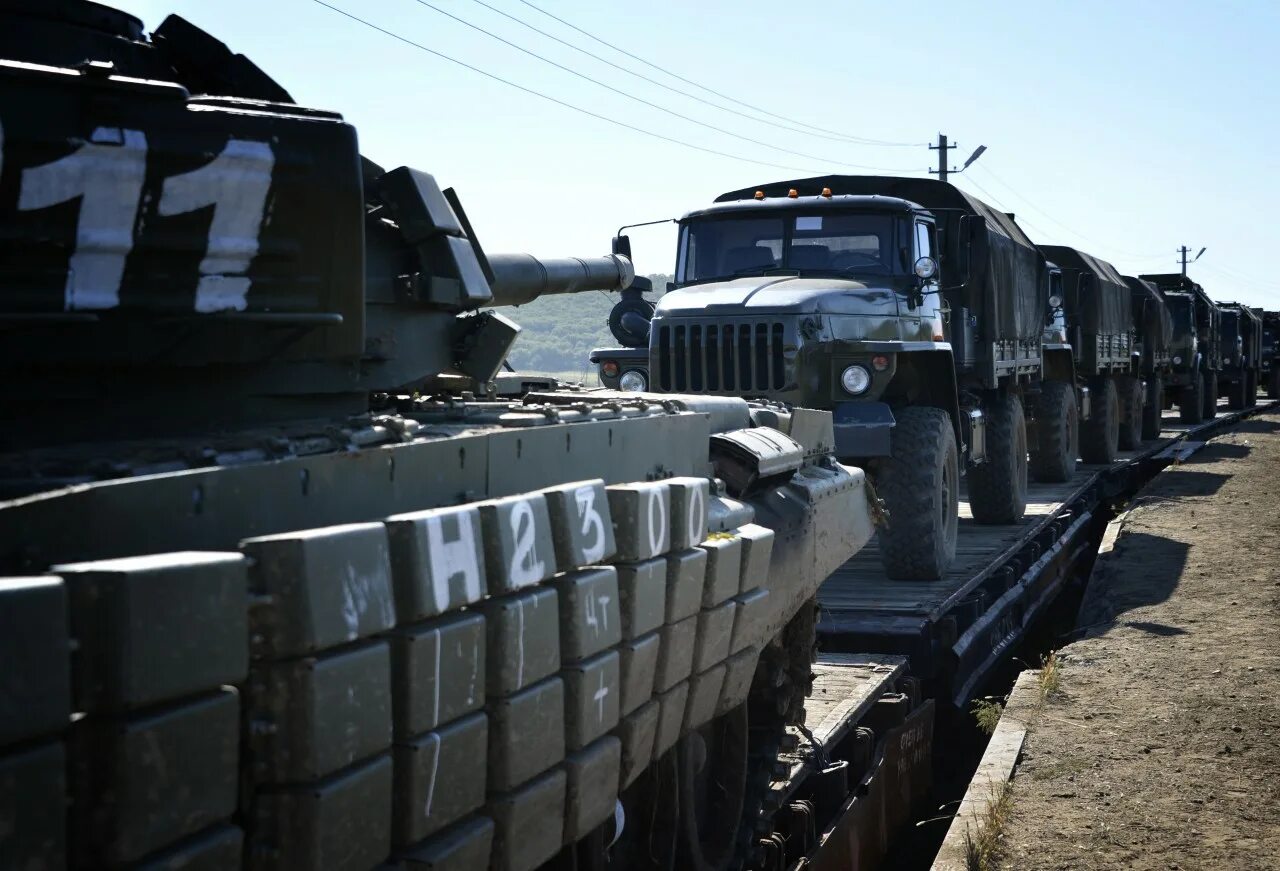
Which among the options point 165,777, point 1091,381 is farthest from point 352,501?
point 1091,381

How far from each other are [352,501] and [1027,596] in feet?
26.7

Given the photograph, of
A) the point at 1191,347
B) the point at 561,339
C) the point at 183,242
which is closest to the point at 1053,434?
the point at 1191,347

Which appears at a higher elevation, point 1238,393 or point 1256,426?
point 1238,393

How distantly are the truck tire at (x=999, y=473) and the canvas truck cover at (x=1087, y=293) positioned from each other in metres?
5.58

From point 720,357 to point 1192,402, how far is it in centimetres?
2222

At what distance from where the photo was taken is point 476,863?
3.30 metres

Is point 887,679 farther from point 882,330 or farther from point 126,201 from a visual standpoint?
point 126,201

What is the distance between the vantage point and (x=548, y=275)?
5262 millimetres

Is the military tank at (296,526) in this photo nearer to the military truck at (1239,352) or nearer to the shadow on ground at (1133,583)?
the shadow on ground at (1133,583)

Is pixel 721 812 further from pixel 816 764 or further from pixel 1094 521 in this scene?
pixel 1094 521

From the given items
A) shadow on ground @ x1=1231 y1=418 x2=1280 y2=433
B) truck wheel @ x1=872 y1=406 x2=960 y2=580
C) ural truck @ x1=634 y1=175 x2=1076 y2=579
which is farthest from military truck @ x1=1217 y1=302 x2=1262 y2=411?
truck wheel @ x1=872 y1=406 x2=960 y2=580

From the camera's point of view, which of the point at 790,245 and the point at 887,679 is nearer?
the point at 887,679

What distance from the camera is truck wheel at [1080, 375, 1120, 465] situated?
1975cm

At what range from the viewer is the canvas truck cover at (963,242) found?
1161 cm
